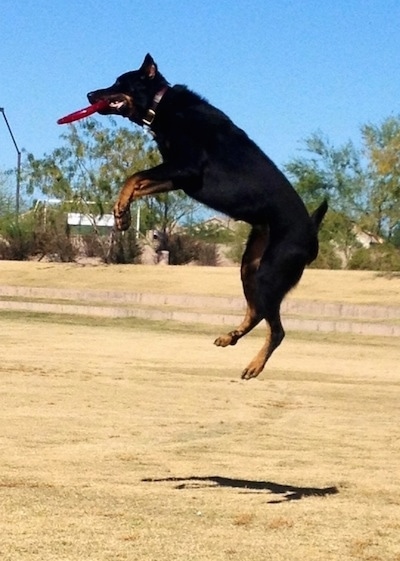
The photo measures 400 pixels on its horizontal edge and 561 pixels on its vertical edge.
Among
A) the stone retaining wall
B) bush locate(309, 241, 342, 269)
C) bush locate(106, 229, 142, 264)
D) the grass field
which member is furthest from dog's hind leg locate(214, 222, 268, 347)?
bush locate(106, 229, 142, 264)

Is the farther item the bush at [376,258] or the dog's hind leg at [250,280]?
the bush at [376,258]

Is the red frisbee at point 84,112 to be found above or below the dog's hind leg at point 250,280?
above

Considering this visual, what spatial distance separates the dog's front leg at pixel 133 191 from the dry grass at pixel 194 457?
202 cm

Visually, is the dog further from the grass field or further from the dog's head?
the grass field

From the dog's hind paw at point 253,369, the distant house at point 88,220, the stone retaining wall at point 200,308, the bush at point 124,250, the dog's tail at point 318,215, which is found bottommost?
the stone retaining wall at point 200,308

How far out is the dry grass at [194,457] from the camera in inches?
357

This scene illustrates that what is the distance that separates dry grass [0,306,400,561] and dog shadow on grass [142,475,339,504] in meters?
0.03

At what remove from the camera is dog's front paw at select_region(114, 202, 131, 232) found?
26.3 ft

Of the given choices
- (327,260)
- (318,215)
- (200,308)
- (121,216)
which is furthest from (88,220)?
(121,216)

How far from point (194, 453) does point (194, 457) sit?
23 centimetres

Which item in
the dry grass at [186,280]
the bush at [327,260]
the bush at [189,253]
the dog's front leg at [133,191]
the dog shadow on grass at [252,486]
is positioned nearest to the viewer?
the dog's front leg at [133,191]

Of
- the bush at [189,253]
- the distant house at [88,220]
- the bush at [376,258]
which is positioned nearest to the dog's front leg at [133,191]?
the bush at [376,258]

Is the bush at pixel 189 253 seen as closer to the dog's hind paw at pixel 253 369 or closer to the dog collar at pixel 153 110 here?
the dog's hind paw at pixel 253 369

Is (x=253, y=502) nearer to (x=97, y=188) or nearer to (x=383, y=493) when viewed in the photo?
(x=383, y=493)
